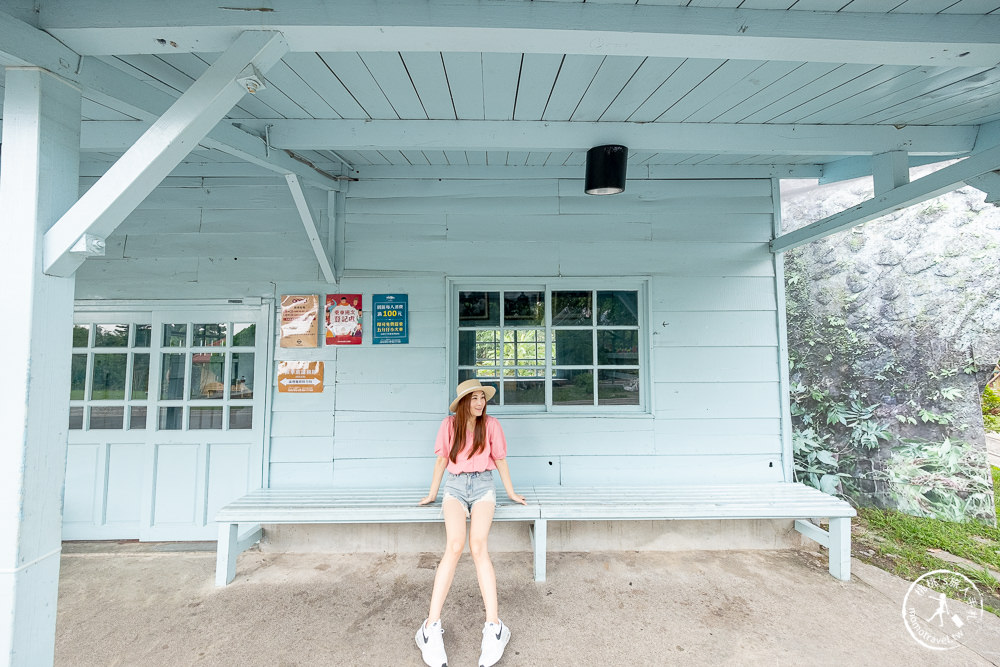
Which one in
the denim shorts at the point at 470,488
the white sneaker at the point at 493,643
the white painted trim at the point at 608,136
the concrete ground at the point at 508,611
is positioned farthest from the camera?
the denim shorts at the point at 470,488

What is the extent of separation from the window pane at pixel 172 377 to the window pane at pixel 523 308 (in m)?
2.52

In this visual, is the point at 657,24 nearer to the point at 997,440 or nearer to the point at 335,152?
the point at 335,152

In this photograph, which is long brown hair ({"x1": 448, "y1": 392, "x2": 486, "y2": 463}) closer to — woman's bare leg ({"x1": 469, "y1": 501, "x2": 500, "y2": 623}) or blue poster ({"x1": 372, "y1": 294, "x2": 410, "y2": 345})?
woman's bare leg ({"x1": 469, "y1": 501, "x2": 500, "y2": 623})

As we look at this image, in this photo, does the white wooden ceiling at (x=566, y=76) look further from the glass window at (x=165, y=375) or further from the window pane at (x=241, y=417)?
the window pane at (x=241, y=417)

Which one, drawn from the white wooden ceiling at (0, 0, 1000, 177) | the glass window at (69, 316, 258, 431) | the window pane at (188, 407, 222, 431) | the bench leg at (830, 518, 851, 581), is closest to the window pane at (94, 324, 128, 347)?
the glass window at (69, 316, 258, 431)

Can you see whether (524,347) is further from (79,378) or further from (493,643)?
(79,378)

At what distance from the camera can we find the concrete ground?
218cm

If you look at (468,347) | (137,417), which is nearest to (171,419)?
(137,417)

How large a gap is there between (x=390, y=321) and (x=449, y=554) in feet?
5.62

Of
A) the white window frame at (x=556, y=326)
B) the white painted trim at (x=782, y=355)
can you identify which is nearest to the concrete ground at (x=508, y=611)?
the white painted trim at (x=782, y=355)

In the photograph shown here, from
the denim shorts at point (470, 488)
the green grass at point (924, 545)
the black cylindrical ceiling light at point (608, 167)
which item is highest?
the black cylindrical ceiling light at point (608, 167)

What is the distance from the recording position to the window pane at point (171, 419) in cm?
338

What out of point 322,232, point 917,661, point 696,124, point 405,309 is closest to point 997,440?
point 917,661

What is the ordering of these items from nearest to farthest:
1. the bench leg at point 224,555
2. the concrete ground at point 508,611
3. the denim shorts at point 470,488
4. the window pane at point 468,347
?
the concrete ground at point 508,611, the denim shorts at point 470,488, the bench leg at point 224,555, the window pane at point 468,347
